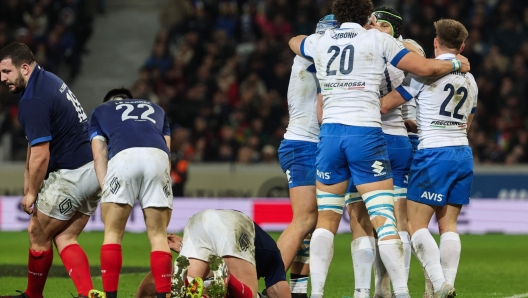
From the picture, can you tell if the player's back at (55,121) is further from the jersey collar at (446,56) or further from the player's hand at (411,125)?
the jersey collar at (446,56)

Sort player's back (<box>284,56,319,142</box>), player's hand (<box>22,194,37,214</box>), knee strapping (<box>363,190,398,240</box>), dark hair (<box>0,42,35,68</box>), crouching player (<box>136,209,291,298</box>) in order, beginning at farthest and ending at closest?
player's back (<box>284,56,319,142</box>) < dark hair (<box>0,42,35,68</box>) < player's hand (<box>22,194,37,214</box>) < knee strapping (<box>363,190,398,240</box>) < crouching player (<box>136,209,291,298</box>)

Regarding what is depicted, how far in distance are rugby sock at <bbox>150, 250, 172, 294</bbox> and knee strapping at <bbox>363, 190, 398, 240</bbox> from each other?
1.53 m

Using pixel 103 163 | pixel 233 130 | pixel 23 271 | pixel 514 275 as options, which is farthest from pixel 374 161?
pixel 233 130

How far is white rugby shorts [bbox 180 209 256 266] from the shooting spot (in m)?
6.26

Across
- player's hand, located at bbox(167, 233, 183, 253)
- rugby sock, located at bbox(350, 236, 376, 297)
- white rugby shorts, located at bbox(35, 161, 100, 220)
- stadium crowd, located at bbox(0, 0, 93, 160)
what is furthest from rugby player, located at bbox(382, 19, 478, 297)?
stadium crowd, located at bbox(0, 0, 93, 160)

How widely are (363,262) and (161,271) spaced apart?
60.7 inches

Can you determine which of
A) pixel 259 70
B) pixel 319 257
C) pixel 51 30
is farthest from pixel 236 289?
pixel 51 30

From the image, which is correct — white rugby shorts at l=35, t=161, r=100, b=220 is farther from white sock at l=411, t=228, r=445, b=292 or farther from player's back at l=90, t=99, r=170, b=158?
white sock at l=411, t=228, r=445, b=292

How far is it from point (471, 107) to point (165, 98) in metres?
12.2

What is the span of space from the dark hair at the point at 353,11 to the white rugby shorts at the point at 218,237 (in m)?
1.70

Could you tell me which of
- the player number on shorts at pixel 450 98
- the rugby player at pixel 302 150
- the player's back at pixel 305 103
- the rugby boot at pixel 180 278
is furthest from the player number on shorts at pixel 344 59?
the rugby boot at pixel 180 278

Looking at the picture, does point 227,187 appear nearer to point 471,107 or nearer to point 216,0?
point 216,0

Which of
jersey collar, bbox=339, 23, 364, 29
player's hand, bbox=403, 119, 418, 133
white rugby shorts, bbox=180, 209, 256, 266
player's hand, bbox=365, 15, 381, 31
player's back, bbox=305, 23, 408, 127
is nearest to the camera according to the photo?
white rugby shorts, bbox=180, 209, 256, 266

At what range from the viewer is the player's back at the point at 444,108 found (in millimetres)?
7082
